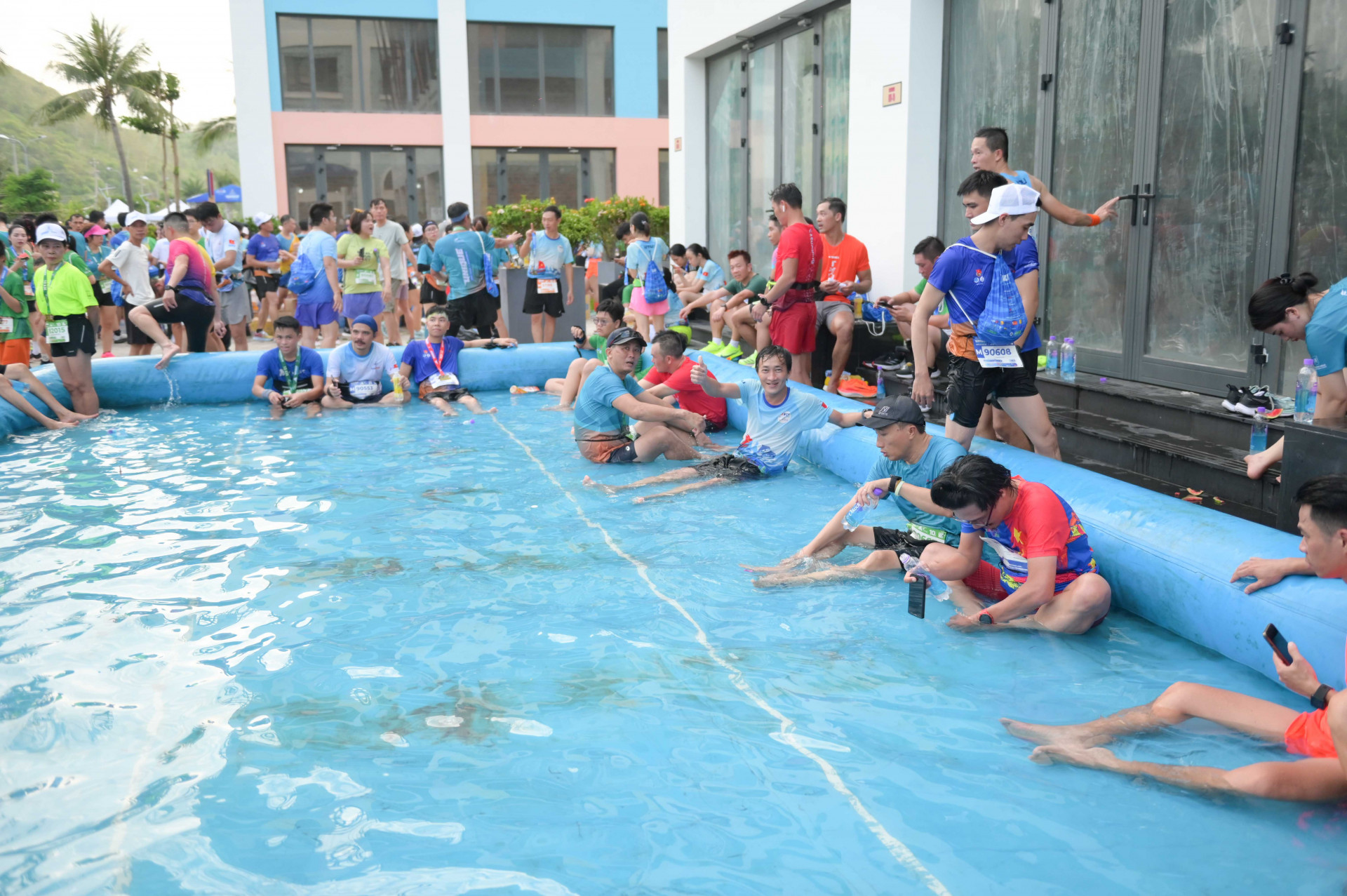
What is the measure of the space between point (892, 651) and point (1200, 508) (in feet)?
5.13

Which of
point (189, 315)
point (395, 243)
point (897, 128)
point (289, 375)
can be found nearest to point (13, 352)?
point (189, 315)

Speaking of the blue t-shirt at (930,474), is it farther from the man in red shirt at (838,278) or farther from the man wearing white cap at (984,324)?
the man in red shirt at (838,278)

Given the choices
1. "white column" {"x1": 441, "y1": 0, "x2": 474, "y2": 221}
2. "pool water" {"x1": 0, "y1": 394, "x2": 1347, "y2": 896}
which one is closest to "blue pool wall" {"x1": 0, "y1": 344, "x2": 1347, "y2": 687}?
"pool water" {"x1": 0, "y1": 394, "x2": 1347, "y2": 896}

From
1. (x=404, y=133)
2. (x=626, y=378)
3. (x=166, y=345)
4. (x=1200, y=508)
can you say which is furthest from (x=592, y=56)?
(x=1200, y=508)

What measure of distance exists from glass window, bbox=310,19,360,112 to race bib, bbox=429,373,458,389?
17.0 metres

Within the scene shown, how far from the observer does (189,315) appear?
35.4 feet

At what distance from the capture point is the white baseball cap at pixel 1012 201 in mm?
5031

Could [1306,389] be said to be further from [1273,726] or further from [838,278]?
[838,278]

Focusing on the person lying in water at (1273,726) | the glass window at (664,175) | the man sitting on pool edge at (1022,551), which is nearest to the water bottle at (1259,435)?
the man sitting on pool edge at (1022,551)

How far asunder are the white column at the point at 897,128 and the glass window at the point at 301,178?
730 inches

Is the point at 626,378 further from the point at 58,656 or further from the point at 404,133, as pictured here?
the point at 404,133

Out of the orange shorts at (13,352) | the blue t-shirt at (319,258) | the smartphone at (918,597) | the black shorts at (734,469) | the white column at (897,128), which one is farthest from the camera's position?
the blue t-shirt at (319,258)

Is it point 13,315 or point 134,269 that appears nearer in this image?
point 13,315

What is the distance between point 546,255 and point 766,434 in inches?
286
